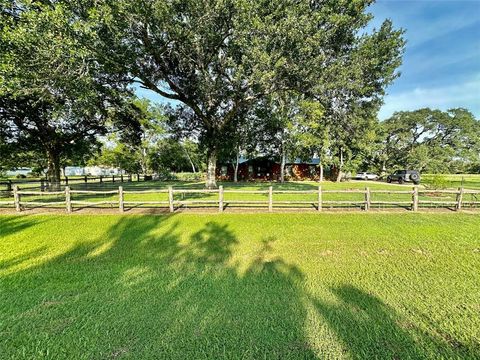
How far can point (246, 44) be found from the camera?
931cm

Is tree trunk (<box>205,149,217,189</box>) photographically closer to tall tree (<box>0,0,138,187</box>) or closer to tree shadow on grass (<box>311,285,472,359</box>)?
tall tree (<box>0,0,138,187</box>)

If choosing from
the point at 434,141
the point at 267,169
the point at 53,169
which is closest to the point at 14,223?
the point at 53,169

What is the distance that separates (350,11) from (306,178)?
26.1 metres

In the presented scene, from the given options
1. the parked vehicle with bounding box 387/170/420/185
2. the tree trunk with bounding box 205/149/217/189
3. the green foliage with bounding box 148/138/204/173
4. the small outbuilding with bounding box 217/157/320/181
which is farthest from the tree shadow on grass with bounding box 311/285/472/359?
the green foliage with bounding box 148/138/204/173

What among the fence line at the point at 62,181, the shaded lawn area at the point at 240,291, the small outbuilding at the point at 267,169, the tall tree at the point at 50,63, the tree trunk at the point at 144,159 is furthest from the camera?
the tree trunk at the point at 144,159

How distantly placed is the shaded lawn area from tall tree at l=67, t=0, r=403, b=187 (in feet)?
21.1

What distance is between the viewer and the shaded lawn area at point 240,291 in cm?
289

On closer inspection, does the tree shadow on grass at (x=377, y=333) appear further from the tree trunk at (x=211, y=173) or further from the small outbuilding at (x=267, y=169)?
the small outbuilding at (x=267, y=169)

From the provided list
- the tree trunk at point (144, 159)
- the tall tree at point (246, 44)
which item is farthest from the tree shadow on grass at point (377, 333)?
the tree trunk at point (144, 159)

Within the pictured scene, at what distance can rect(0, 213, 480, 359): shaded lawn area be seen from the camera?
2.89 meters

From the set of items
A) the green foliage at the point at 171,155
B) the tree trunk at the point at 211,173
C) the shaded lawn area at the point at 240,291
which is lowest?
the shaded lawn area at the point at 240,291

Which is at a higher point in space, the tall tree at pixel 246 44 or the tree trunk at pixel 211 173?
the tall tree at pixel 246 44

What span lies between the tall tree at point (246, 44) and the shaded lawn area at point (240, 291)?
6.43m

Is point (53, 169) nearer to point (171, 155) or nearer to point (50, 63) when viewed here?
point (50, 63)
